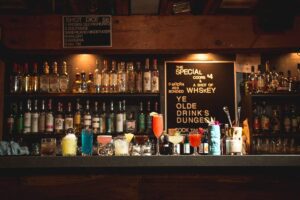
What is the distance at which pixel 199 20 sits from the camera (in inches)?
172

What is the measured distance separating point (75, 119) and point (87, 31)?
0.92 meters

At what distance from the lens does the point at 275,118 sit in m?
4.59

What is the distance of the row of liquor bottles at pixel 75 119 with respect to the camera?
4.39 metres

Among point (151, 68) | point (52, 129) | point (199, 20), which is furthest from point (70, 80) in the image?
point (199, 20)

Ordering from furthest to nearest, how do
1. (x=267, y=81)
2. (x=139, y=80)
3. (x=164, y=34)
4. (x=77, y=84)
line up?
1. (x=267, y=81)
2. (x=77, y=84)
3. (x=139, y=80)
4. (x=164, y=34)

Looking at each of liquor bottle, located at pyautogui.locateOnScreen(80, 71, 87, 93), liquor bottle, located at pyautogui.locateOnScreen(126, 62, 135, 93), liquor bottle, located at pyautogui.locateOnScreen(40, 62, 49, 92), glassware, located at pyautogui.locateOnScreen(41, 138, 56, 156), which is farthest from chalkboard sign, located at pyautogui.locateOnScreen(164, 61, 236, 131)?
glassware, located at pyautogui.locateOnScreen(41, 138, 56, 156)

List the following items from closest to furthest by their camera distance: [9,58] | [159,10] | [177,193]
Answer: [177,193]
[159,10]
[9,58]

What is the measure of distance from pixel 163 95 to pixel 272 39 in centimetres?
126

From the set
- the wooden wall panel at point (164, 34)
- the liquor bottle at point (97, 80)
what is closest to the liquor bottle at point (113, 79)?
the liquor bottle at point (97, 80)

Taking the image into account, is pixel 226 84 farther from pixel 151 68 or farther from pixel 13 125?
pixel 13 125

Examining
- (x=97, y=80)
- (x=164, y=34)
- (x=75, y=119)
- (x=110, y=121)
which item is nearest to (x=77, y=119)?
(x=75, y=119)

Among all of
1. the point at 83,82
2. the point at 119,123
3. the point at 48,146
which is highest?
the point at 83,82

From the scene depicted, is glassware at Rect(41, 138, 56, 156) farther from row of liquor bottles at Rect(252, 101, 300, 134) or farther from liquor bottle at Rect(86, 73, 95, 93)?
row of liquor bottles at Rect(252, 101, 300, 134)

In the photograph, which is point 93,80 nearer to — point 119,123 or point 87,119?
point 87,119
